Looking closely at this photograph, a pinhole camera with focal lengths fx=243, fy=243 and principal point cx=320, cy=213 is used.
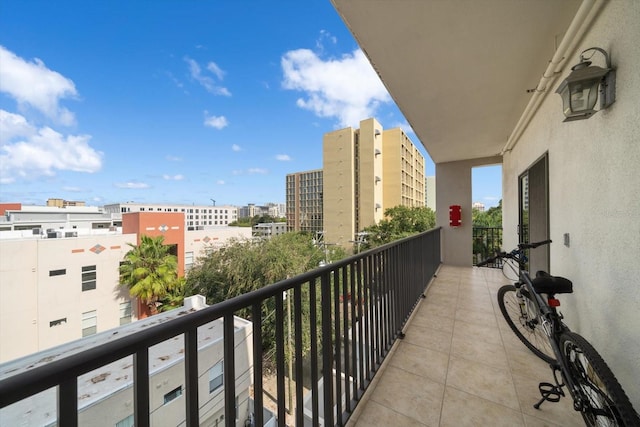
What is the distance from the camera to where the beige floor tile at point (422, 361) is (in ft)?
5.83

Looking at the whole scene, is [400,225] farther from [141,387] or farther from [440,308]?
[141,387]

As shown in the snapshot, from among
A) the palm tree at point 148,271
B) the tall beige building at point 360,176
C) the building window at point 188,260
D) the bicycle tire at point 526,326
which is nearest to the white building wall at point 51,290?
the palm tree at point 148,271

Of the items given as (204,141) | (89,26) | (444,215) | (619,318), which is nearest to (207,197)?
(204,141)

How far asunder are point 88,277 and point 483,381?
13.7 meters

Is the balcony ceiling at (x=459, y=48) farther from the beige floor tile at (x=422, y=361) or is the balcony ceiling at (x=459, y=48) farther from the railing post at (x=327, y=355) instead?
the beige floor tile at (x=422, y=361)

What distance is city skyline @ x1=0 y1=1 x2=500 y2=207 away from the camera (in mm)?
6969

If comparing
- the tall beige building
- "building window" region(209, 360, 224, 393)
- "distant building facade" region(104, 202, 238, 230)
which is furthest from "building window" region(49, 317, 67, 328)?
"distant building facade" region(104, 202, 238, 230)

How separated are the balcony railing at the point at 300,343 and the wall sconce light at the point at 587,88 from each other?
1414mm

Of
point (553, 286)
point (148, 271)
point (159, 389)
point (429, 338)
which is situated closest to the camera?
point (553, 286)

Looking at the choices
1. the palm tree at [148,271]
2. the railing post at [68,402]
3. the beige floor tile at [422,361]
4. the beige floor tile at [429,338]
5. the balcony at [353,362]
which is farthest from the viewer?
the palm tree at [148,271]

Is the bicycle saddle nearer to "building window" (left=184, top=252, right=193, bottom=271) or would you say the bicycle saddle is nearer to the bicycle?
the bicycle

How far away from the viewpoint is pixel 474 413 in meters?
1.44

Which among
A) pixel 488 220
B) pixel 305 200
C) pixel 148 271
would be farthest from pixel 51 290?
pixel 305 200

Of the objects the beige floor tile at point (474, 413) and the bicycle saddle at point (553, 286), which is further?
the bicycle saddle at point (553, 286)
